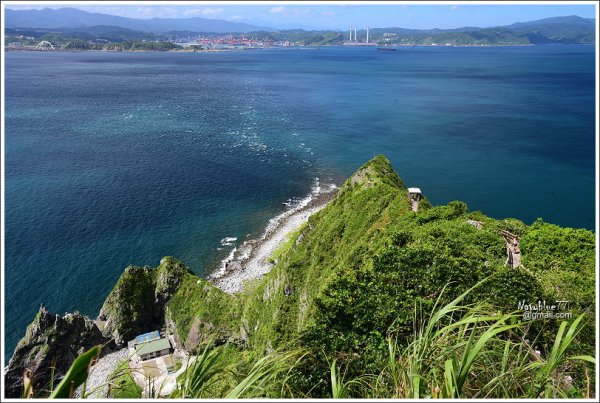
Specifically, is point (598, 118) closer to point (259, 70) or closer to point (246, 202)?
point (246, 202)

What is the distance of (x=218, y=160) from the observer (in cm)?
6444

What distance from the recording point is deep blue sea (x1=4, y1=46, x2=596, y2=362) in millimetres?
42125

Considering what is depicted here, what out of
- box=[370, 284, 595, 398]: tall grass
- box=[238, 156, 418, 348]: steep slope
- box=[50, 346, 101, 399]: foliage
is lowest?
box=[238, 156, 418, 348]: steep slope

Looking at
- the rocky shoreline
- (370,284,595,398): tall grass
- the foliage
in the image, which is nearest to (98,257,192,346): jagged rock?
the rocky shoreline

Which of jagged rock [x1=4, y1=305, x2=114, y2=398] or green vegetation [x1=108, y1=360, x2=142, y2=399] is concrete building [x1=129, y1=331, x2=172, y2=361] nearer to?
jagged rock [x1=4, y1=305, x2=114, y2=398]

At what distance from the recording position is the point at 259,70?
166500 mm

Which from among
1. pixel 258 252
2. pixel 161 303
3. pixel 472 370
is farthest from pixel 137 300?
pixel 472 370

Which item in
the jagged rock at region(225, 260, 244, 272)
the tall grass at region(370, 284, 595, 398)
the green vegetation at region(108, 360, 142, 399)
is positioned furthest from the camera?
the jagged rock at region(225, 260, 244, 272)

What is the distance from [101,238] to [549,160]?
6114 cm

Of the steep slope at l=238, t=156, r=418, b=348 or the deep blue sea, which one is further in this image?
the deep blue sea

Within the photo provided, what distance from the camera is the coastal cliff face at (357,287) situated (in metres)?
13.4

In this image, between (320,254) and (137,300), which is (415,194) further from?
(137,300)

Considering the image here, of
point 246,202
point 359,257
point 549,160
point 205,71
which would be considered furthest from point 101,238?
point 205,71

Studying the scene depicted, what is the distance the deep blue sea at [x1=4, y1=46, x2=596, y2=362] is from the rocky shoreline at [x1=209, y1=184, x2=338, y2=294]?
184cm
